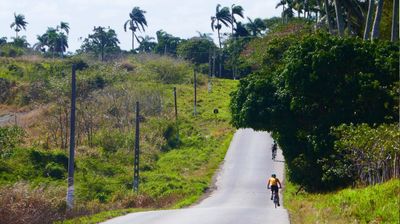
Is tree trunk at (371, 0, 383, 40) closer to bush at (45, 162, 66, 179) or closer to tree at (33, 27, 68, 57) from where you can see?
bush at (45, 162, 66, 179)

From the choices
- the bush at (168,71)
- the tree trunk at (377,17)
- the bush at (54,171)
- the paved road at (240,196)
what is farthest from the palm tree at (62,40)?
the tree trunk at (377,17)

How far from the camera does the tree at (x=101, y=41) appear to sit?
4981 inches

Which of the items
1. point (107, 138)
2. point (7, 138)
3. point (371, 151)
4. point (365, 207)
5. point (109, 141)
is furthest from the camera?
point (107, 138)

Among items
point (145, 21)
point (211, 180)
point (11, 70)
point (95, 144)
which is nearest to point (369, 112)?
point (211, 180)

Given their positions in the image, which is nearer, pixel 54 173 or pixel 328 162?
pixel 328 162

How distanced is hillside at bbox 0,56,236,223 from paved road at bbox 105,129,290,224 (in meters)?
1.37

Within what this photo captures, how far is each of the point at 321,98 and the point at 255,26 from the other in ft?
264

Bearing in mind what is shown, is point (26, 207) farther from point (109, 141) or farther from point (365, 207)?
point (109, 141)

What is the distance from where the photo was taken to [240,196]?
124 ft

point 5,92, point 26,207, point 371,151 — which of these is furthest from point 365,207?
point 5,92

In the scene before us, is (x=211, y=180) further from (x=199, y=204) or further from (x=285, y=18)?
(x=285, y=18)

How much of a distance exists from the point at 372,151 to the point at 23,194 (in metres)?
12.7

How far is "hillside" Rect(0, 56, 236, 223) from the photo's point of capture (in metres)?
34.6

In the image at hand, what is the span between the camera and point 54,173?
43.9 meters
